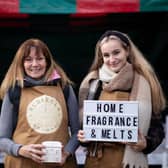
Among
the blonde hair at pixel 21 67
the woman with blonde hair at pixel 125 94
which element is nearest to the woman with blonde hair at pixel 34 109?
the blonde hair at pixel 21 67

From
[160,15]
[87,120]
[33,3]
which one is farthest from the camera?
[160,15]

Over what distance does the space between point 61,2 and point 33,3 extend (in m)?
0.23

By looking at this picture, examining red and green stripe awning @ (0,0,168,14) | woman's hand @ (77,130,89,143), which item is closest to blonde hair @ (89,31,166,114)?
woman's hand @ (77,130,89,143)

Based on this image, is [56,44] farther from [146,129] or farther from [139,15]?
[146,129]

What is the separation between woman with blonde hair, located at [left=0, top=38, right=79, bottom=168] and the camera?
3.60 m

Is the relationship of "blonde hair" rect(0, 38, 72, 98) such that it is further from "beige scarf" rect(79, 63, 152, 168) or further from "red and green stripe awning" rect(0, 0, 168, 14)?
"red and green stripe awning" rect(0, 0, 168, 14)

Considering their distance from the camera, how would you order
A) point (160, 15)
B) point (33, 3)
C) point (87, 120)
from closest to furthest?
point (87, 120)
point (33, 3)
point (160, 15)

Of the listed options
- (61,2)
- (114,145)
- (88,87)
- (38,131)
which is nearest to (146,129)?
(114,145)

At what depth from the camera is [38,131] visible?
360cm

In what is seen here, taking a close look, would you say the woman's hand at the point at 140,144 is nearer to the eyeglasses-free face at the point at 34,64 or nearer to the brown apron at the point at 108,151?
the brown apron at the point at 108,151

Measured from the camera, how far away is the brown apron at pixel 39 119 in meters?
3.60

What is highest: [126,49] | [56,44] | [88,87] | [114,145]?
[56,44]

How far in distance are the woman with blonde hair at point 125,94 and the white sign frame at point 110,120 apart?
5cm

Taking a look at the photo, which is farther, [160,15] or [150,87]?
[160,15]
